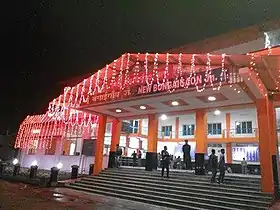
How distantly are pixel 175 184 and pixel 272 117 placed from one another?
553 centimetres

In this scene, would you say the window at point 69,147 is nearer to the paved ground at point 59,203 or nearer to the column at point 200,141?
the paved ground at point 59,203

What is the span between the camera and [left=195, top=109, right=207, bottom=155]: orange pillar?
1377 cm

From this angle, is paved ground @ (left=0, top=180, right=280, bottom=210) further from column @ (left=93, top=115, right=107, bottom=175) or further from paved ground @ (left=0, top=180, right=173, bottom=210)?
column @ (left=93, top=115, right=107, bottom=175)

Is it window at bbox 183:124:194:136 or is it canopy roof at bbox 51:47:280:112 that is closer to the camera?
canopy roof at bbox 51:47:280:112

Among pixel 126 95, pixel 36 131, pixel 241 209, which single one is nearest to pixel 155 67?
pixel 126 95

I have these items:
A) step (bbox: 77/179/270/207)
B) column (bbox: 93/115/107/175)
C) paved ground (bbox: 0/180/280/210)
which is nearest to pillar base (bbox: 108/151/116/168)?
column (bbox: 93/115/107/175)

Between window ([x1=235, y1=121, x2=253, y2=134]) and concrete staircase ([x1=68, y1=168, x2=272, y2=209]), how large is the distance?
47.5ft

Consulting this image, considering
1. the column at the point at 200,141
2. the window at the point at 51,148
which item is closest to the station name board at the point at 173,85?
the column at the point at 200,141

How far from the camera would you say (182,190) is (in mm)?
11117

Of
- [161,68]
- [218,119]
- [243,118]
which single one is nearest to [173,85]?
[161,68]

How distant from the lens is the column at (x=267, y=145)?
10.1 metres

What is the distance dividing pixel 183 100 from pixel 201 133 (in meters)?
2.37

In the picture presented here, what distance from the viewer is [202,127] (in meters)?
14.0

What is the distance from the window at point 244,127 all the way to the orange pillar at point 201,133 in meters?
13.2
